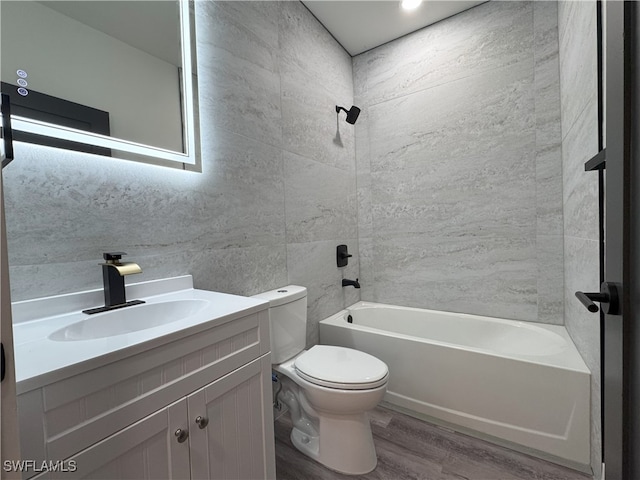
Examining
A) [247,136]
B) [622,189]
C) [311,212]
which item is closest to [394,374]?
[311,212]

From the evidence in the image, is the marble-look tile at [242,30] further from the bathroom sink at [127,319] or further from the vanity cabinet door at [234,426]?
the vanity cabinet door at [234,426]

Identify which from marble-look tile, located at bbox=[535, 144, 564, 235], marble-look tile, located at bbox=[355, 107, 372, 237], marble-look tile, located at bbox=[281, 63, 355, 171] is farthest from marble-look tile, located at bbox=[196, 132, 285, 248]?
marble-look tile, located at bbox=[535, 144, 564, 235]

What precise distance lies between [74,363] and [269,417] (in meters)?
0.70

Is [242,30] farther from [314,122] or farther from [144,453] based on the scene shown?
[144,453]

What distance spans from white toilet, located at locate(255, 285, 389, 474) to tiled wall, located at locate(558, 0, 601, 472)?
965mm

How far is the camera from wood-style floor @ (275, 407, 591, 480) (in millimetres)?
1309

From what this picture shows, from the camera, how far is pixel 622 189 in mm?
506

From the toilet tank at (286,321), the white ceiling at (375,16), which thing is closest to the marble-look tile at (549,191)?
the white ceiling at (375,16)

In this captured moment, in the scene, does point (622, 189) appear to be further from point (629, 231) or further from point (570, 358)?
point (570, 358)

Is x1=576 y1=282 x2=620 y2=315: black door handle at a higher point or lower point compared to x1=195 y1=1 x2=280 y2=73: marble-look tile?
lower

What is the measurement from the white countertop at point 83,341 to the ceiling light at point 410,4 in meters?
2.24

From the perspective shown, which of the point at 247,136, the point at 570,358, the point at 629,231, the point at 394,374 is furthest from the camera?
the point at 394,374

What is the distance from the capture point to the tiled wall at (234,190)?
2.99ft

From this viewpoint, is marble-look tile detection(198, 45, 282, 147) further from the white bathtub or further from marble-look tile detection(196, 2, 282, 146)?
the white bathtub
